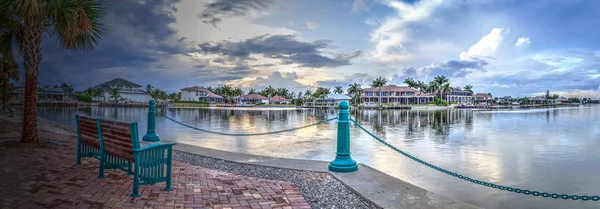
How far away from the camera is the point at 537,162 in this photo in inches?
402

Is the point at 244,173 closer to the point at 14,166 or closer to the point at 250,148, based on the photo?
the point at 14,166

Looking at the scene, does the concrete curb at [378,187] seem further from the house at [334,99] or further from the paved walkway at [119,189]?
the house at [334,99]

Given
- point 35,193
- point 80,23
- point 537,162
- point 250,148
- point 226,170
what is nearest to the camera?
point 35,193

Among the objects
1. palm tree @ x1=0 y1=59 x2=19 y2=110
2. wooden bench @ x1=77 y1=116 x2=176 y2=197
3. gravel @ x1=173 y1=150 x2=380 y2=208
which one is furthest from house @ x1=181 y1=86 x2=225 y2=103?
wooden bench @ x1=77 y1=116 x2=176 y2=197

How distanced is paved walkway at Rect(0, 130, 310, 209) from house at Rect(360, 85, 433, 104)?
10764 cm

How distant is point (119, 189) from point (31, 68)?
572cm

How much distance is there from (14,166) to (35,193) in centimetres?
206

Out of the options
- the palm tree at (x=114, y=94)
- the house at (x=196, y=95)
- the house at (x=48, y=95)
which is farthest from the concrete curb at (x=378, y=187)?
A: the house at (x=196, y=95)

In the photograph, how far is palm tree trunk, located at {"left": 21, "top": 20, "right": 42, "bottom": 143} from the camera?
823 centimetres

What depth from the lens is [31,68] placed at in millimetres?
8258

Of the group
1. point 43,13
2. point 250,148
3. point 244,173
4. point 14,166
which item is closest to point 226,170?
point 244,173

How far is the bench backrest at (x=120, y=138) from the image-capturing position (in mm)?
4238

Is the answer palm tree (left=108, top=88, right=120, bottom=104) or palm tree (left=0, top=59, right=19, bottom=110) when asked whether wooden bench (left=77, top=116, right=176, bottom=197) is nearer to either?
palm tree (left=0, top=59, right=19, bottom=110)

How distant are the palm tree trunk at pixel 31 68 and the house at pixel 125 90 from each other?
341ft
